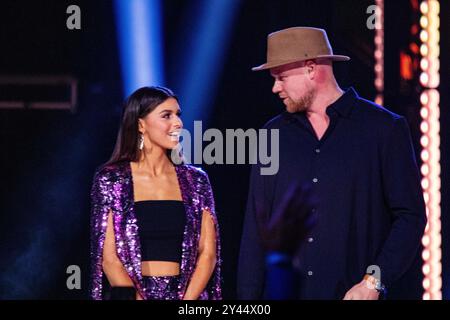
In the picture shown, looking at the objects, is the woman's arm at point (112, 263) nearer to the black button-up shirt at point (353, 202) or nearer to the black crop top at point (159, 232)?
the black crop top at point (159, 232)

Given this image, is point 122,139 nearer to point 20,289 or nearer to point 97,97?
point 97,97

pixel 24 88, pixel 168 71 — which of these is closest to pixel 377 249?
pixel 168 71

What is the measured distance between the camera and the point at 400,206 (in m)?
3.52

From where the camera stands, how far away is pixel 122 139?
424cm

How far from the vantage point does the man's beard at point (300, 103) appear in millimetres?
3657

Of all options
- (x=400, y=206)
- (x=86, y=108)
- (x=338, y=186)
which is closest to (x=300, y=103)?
(x=338, y=186)

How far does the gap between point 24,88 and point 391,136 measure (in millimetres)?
2501

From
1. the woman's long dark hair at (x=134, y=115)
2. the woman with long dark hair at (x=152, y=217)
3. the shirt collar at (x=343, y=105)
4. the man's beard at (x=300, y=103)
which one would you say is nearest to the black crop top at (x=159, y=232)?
the woman with long dark hair at (x=152, y=217)

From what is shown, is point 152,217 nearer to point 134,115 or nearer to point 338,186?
point 134,115

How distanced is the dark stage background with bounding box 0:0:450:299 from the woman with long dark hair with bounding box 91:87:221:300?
32.8 inches

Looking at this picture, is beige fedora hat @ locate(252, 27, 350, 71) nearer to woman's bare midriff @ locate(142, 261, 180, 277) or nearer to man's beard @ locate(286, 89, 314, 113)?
man's beard @ locate(286, 89, 314, 113)

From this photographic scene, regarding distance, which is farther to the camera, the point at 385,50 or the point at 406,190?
the point at 385,50

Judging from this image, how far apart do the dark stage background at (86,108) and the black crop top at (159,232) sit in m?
1.05
